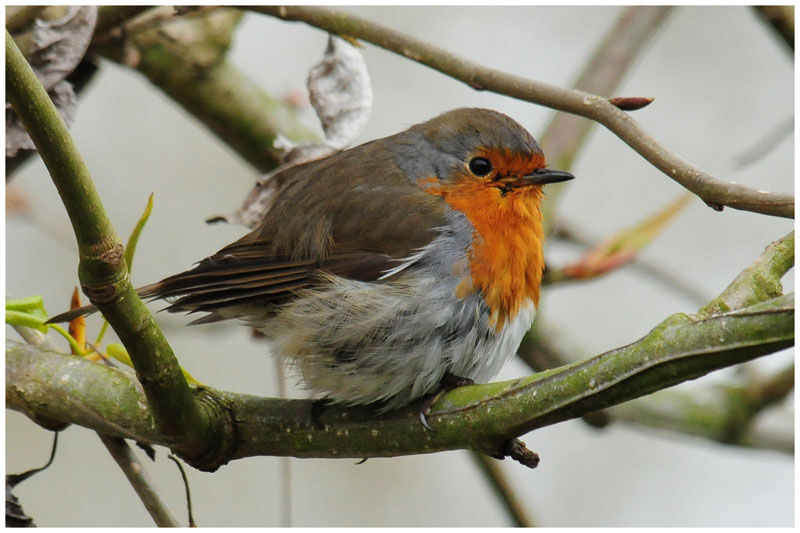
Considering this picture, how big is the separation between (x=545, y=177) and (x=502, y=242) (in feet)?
0.83

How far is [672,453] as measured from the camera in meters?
6.08

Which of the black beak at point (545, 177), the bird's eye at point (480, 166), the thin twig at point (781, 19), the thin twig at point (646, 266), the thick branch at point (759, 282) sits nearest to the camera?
the thick branch at point (759, 282)

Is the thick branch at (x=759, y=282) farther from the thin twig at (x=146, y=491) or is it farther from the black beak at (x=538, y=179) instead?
the thin twig at (x=146, y=491)

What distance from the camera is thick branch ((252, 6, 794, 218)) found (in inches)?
68.4

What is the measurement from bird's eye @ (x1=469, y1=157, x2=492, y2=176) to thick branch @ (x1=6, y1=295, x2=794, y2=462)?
893 millimetres

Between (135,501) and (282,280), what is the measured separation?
3.42 meters

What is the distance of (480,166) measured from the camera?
2.81 metres

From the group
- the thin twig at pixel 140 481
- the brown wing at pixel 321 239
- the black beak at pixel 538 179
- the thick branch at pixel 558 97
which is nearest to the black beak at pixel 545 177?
the black beak at pixel 538 179

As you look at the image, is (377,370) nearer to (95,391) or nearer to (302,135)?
(95,391)

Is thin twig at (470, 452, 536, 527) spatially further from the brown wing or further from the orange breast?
the brown wing

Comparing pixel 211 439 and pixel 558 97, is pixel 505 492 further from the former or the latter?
pixel 558 97

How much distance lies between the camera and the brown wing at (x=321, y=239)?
2.52 m

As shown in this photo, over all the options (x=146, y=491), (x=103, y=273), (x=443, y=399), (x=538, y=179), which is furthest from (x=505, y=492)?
(x=103, y=273)

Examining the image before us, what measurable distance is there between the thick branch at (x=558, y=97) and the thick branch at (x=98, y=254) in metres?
1.06
